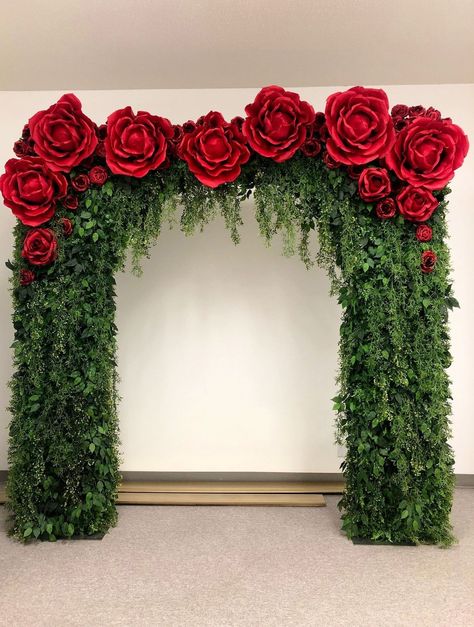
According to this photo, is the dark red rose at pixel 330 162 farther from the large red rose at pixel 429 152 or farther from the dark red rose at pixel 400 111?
the dark red rose at pixel 400 111

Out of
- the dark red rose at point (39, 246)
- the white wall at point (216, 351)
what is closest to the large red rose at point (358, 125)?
the white wall at point (216, 351)

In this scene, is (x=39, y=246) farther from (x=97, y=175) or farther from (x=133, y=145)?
(x=133, y=145)

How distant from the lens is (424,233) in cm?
268

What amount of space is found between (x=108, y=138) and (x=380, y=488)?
2084mm

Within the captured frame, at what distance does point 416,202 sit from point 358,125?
0.44m

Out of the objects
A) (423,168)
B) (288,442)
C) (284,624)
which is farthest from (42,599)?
(423,168)

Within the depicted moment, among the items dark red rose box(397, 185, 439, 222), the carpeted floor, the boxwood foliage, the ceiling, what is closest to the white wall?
the ceiling

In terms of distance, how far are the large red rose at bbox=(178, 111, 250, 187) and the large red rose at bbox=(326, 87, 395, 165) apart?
416mm

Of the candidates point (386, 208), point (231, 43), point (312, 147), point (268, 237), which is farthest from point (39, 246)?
point (386, 208)

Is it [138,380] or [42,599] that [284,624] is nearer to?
[42,599]

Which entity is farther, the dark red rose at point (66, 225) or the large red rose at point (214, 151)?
the dark red rose at point (66, 225)

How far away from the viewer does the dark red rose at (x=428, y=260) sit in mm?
2681

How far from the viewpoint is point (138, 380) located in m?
3.79

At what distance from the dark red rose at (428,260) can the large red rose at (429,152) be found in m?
0.30
